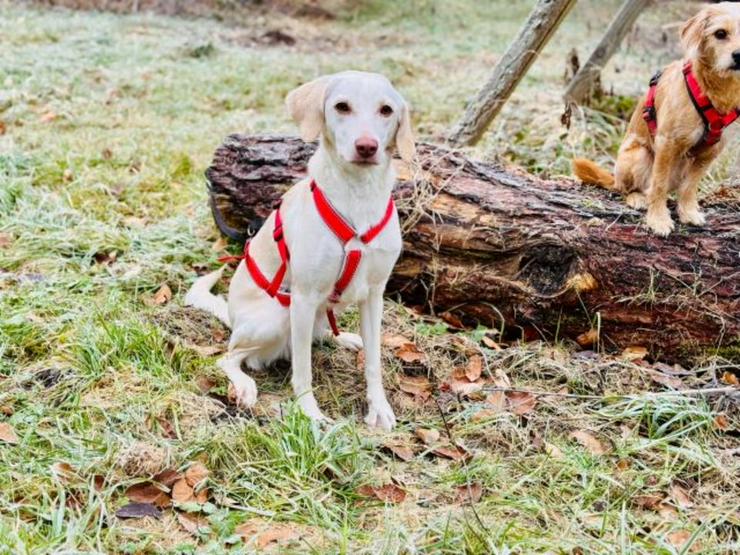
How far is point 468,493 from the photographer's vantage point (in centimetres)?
258

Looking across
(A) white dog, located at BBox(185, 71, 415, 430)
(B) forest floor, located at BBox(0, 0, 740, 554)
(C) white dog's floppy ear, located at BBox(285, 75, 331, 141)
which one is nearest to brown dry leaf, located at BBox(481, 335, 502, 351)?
(B) forest floor, located at BBox(0, 0, 740, 554)

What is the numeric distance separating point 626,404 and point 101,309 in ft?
8.87

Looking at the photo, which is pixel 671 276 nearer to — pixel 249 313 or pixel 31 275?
pixel 249 313

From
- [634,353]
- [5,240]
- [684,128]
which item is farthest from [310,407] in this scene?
[5,240]

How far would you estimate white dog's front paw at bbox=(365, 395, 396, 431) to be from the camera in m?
3.14

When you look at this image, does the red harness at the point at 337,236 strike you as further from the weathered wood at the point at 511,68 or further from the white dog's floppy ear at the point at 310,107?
the weathered wood at the point at 511,68

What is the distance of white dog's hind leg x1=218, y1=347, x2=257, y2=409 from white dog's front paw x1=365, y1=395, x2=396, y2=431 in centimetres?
53

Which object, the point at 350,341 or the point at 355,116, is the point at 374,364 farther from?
the point at 355,116

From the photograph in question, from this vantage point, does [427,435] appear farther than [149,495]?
Yes

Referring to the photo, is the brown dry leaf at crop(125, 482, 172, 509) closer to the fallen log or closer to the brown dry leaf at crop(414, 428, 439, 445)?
the brown dry leaf at crop(414, 428, 439, 445)

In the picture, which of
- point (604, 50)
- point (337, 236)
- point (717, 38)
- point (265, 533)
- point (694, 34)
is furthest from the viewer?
point (604, 50)

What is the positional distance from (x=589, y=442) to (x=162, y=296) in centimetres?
253

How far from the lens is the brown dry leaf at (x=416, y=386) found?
3453 millimetres

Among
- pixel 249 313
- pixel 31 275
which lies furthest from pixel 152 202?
pixel 249 313
